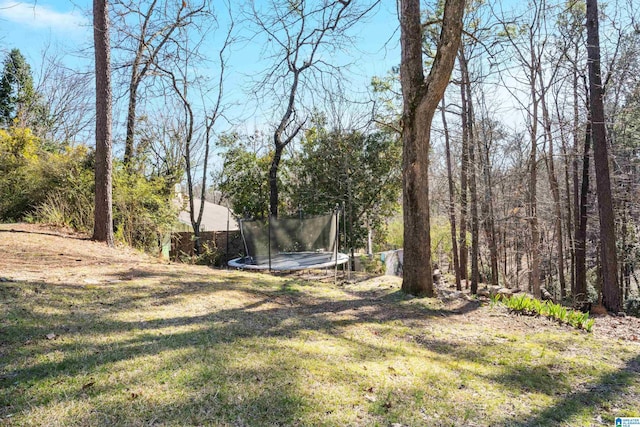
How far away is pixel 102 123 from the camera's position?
743 centimetres

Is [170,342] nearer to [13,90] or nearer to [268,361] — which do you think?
[268,361]

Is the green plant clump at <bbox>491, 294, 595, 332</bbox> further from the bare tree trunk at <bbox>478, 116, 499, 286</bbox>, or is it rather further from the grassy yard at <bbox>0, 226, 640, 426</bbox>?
the bare tree trunk at <bbox>478, 116, 499, 286</bbox>

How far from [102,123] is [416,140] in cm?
587

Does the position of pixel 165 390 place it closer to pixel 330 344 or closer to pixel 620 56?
pixel 330 344

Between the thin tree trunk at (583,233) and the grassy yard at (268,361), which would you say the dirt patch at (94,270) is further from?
the thin tree trunk at (583,233)

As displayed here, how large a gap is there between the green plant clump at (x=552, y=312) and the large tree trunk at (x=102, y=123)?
7258mm

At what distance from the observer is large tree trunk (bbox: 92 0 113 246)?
7.34m

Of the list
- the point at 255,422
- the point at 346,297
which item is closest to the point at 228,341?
the point at 255,422

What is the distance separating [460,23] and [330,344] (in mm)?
4667

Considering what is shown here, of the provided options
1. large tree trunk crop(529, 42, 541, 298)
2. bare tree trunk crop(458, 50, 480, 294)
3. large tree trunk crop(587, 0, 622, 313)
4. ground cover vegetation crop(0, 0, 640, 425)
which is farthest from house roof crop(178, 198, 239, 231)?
large tree trunk crop(587, 0, 622, 313)

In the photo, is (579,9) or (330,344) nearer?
(330,344)

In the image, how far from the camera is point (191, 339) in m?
3.39

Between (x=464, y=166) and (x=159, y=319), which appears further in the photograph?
(x=464, y=166)

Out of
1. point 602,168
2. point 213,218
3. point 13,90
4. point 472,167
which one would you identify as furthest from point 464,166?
point 13,90
